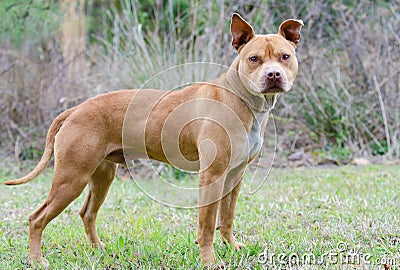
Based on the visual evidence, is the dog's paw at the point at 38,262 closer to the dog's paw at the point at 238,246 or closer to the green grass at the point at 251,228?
the green grass at the point at 251,228

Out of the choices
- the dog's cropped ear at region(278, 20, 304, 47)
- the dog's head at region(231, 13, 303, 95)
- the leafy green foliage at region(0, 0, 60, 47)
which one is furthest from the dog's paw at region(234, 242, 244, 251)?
the leafy green foliage at region(0, 0, 60, 47)

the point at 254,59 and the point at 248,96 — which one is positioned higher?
the point at 254,59

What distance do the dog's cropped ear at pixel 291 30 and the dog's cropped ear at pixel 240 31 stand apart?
0.24m

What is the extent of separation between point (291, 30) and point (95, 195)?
2.04 meters

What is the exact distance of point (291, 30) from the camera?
4082 millimetres

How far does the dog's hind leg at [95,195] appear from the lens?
444 centimetres

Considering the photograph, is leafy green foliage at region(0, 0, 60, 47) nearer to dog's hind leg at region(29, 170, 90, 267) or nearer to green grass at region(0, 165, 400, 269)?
green grass at region(0, 165, 400, 269)

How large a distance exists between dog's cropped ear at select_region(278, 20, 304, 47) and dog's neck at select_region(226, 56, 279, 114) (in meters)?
0.42

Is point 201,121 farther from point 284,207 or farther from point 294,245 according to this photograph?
point 284,207

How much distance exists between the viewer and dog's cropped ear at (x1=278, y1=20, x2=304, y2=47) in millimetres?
4020

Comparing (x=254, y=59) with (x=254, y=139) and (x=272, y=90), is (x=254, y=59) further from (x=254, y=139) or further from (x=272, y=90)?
(x=254, y=139)

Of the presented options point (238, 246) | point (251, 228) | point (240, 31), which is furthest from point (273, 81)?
point (251, 228)

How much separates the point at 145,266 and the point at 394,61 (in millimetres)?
6619

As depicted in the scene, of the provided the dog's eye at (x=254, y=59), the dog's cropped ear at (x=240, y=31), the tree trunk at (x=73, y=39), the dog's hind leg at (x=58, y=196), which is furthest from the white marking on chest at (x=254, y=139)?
A: the tree trunk at (x=73, y=39)
